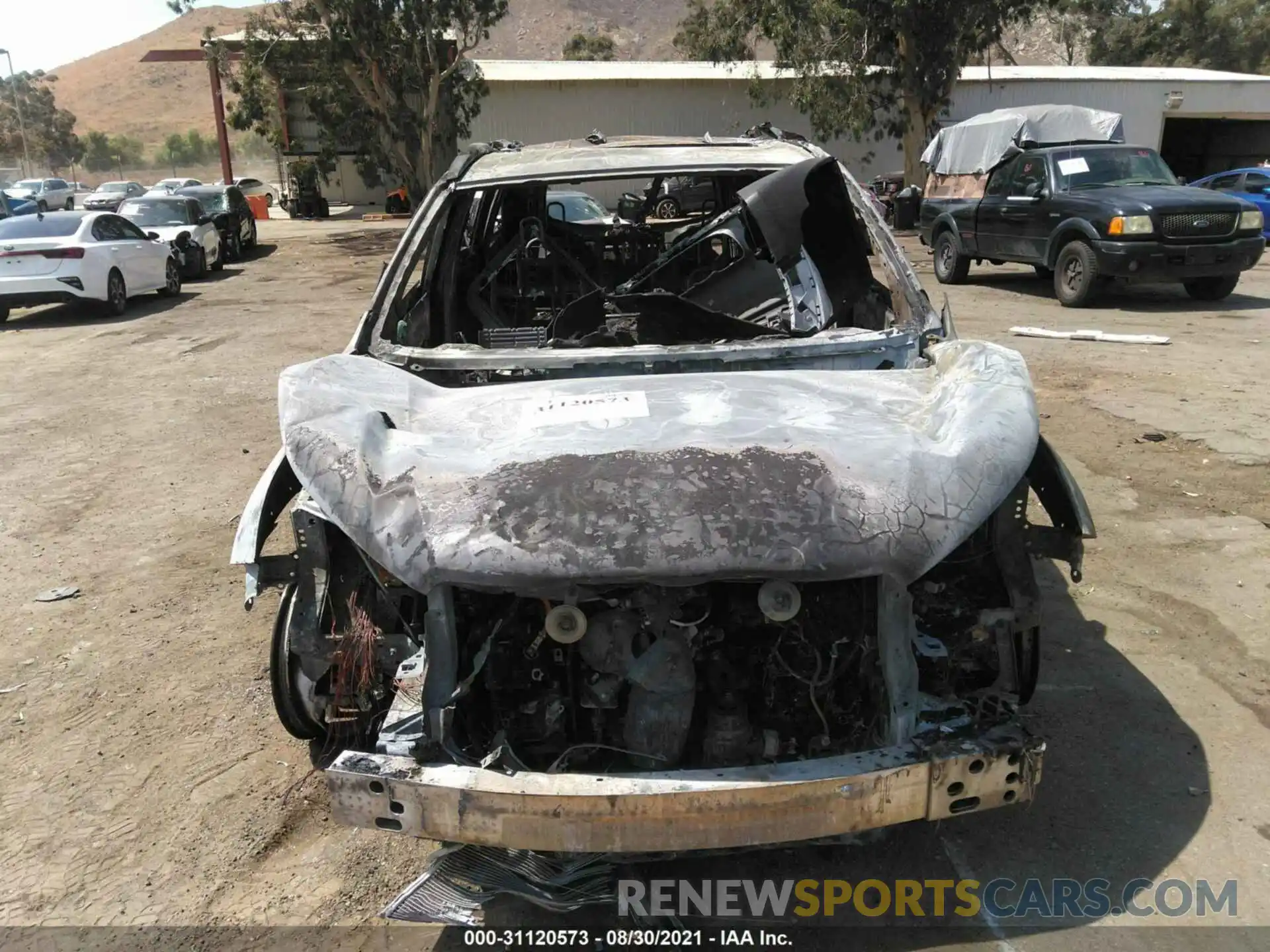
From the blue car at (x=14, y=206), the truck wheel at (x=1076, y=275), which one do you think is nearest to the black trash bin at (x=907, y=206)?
the truck wheel at (x=1076, y=275)

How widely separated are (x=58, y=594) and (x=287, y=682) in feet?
7.72

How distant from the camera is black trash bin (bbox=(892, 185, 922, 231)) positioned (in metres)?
4.66

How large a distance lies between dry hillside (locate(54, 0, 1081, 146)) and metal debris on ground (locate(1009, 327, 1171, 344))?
9334 cm

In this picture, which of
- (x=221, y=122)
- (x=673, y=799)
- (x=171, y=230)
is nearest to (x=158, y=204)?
(x=171, y=230)

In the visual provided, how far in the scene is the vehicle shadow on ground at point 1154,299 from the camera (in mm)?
11430

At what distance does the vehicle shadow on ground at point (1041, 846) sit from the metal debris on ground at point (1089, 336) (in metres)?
7.10

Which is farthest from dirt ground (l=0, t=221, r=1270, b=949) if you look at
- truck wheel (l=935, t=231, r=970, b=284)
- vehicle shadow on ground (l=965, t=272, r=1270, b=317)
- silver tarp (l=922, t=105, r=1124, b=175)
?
silver tarp (l=922, t=105, r=1124, b=175)

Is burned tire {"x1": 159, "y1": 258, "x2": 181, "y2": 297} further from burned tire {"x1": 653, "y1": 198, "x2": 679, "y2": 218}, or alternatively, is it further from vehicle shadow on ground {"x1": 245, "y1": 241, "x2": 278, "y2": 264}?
burned tire {"x1": 653, "y1": 198, "x2": 679, "y2": 218}

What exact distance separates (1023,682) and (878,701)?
0.86m

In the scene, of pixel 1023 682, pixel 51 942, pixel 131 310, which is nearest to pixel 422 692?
pixel 51 942

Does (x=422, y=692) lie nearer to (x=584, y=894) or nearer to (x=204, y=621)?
(x=584, y=894)

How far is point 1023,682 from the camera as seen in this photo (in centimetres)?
301

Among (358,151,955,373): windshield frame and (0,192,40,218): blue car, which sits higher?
(0,192,40,218): blue car

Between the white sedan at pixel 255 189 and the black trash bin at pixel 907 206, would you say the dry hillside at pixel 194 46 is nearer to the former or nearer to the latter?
the white sedan at pixel 255 189
